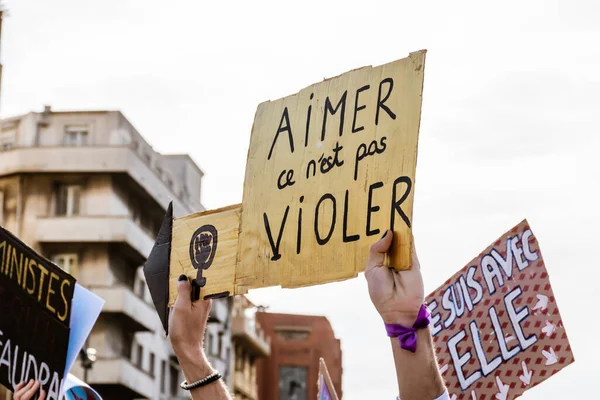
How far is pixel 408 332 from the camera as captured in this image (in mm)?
3705

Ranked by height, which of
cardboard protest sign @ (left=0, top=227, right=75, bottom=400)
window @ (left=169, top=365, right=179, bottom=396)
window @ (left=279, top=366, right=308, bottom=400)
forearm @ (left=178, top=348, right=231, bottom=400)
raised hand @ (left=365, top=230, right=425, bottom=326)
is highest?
window @ (left=279, top=366, right=308, bottom=400)

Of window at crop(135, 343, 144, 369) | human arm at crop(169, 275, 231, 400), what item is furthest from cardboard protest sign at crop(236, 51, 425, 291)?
window at crop(135, 343, 144, 369)

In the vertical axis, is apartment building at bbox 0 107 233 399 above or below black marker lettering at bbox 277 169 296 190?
above

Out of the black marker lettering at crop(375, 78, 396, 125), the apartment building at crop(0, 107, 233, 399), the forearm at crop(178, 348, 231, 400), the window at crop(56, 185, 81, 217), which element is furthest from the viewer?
the window at crop(56, 185, 81, 217)

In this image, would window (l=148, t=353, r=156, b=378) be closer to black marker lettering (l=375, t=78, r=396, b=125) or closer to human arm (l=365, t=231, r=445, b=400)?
black marker lettering (l=375, t=78, r=396, b=125)

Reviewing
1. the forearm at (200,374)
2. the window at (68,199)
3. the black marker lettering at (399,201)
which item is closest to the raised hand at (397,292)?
the black marker lettering at (399,201)

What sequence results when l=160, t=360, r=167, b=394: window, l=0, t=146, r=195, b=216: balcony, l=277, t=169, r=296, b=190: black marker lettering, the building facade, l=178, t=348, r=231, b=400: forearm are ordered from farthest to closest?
the building facade, l=160, t=360, r=167, b=394: window, l=0, t=146, r=195, b=216: balcony, l=178, t=348, r=231, b=400: forearm, l=277, t=169, r=296, b=190: black marker lettering

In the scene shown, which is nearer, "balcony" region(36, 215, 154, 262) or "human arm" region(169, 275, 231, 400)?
"human arm" region(169, 275, 231, 400)

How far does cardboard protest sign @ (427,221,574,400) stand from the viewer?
6.57m

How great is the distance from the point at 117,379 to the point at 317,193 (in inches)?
1535

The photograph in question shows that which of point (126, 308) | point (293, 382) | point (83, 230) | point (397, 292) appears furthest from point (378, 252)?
point (293, 382)

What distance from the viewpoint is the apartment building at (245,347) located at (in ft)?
205

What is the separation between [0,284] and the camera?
650 cm

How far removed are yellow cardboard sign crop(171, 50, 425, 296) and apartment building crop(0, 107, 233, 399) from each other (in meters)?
38.4
